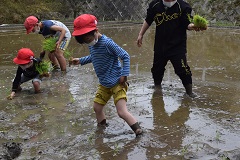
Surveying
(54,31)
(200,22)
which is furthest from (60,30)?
Answer: (200,22)

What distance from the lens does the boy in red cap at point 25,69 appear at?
5926mm

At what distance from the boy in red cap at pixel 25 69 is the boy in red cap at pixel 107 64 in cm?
185

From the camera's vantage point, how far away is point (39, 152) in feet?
12.3

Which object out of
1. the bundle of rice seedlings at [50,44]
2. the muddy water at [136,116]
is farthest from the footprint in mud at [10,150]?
the bundle of rice seedlings at [50,44]

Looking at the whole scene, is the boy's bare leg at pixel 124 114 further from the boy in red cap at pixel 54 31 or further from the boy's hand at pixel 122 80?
Answer: the boy in red cap at pixel 54 31

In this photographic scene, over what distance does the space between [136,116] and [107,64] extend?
0.96m

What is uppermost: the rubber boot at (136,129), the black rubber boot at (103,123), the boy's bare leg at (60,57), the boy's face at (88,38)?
the boy's face at (88,38)

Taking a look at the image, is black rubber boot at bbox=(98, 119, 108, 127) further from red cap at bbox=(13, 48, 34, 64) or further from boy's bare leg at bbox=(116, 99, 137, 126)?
red cap at bbox=(13, 48, 34, 64)

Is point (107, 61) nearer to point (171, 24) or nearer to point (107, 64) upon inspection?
point (107, 64)

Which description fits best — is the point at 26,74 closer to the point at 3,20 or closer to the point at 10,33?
the point at 10,33

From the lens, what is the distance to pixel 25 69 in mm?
6199

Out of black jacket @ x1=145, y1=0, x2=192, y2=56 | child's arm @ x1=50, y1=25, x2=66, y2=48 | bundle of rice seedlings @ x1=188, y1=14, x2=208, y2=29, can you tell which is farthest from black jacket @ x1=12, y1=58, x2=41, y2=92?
bundle of rice seedlings @ x1=188, y1=14, x2=208, y2=29

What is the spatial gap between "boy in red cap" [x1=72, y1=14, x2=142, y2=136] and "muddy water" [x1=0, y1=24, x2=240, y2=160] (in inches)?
11.1

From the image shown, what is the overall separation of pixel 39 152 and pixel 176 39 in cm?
293
